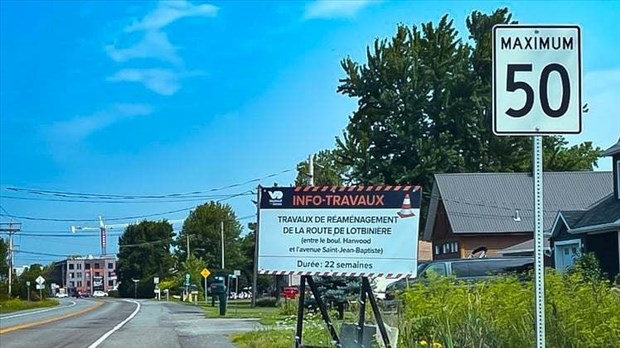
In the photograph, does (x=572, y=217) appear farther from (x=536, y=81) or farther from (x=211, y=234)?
(x=211, y=234)

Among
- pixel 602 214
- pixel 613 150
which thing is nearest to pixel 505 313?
pixel 613 150

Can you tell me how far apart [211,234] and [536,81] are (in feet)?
397

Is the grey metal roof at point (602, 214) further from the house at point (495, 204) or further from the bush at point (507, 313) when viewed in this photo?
the bush at point (507, 313)

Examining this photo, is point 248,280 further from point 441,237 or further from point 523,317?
point 523,317

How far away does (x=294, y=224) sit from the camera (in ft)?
37.3

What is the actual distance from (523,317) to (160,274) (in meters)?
131

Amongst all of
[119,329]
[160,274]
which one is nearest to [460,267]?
[119,329]

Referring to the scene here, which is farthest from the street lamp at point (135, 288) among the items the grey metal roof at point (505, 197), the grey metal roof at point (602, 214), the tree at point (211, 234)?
the grey metal roof at point (602, 214)

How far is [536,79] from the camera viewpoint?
6.28m

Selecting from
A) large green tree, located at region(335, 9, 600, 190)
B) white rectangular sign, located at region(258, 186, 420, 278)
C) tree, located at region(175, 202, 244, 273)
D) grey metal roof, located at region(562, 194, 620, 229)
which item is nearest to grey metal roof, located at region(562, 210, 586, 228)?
grey metal roof, located at region(562, 194, 620, 229)

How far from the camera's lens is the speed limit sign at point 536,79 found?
6.25 metres

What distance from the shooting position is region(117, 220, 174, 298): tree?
13788cm

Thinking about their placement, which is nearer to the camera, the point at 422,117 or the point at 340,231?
the point at 340,231

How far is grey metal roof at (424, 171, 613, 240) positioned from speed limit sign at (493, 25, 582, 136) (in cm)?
4879
